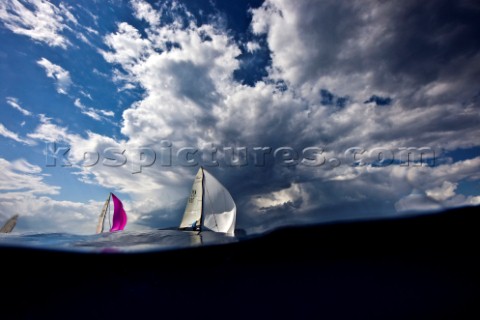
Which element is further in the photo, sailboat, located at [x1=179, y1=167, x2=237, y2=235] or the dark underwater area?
sailboat, located at [x1=179, y1=167, x2=237, y2=235]

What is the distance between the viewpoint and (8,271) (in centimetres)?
1145

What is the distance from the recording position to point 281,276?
497 inches

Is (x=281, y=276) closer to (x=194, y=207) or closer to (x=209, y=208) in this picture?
(x=209, y=208)

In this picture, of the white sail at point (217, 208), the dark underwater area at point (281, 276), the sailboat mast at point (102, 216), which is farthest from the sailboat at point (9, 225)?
the white sail at point (217, 208)

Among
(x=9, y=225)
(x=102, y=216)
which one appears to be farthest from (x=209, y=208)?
(x=9, y=225)

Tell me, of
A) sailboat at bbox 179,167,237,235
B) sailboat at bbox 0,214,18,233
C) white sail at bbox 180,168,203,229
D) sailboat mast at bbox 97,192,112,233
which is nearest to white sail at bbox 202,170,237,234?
sailboat at bbox 179,167,237,235

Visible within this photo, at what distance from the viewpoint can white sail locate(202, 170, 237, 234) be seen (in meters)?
22.1

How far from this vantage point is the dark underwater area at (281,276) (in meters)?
9.70

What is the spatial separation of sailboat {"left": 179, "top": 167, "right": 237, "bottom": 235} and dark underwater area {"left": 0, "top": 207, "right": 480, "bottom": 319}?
8.82 m

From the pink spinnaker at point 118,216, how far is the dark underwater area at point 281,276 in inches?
658

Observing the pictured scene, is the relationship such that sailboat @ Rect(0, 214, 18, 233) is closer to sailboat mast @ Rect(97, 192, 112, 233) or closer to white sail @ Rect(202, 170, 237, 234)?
sailboat mast @ Rect(97, 192, 112, 233)

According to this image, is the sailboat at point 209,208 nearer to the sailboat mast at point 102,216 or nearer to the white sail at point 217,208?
the white sail at point 217,208

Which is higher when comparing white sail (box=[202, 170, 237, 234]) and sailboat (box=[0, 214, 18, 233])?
white sail (box=[202, 170, 237, 234])

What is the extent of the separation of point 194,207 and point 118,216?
1370cm
